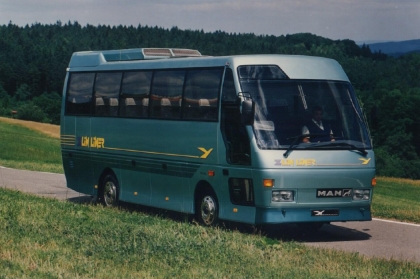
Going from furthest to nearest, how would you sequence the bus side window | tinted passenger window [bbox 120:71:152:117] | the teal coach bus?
tinted passenger window [bbox 120:71:152:117]
the bus side window
the teal coach bus

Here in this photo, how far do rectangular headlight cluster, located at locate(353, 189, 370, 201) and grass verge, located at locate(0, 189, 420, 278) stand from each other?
2.16m

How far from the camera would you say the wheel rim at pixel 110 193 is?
1844cm

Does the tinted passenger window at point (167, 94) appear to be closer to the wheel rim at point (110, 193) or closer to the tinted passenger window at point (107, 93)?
the tinted passenger window at point (107, 93)

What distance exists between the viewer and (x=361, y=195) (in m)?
14.1

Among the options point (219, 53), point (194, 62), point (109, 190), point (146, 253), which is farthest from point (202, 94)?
point (219, 53)

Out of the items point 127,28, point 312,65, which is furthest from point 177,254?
point 127,28

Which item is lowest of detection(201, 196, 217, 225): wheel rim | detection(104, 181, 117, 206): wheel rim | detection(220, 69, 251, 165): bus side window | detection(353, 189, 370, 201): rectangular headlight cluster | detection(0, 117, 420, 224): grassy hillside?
detection(0, 117, 420, 224): grassy hillside

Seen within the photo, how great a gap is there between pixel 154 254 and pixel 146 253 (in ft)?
0.38

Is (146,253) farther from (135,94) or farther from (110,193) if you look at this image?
(110,193)

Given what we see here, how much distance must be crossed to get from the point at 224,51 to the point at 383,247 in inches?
5696

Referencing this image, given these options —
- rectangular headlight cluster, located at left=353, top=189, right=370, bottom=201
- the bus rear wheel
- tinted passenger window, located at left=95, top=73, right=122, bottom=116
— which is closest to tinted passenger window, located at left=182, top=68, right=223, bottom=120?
rectangular headlight cluster, located at left=353, top=189, right=370, bottom=201

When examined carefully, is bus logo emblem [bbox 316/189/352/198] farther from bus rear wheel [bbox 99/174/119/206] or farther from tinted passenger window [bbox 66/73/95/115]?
tinted passenger window [bbox 66/73/95/115]

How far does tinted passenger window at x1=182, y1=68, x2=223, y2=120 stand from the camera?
14.9m

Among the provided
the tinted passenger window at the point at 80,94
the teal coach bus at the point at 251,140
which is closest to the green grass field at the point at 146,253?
the teal coach bus at the point at 251,140
